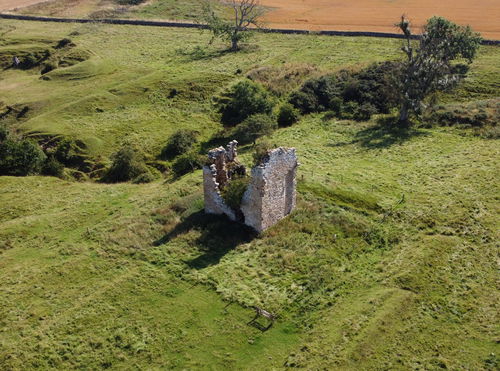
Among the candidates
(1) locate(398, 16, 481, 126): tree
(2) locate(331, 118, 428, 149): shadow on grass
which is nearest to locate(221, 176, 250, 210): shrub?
(2) locate(331, 118, 428, 149): shadow on grass

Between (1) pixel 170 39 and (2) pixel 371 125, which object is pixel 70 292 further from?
(1) pixel 170 39

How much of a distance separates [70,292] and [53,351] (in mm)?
4701

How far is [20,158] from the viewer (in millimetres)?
47500

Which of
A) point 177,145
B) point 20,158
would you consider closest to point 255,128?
point 177,145

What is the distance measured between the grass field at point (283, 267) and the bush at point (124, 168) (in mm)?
3009

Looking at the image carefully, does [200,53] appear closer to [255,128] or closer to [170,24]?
[170,24]

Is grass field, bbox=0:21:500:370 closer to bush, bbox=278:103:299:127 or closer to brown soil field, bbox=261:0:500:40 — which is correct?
bush, bbox=278:103:299:127

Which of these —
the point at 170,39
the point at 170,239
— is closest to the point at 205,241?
the point at 170,239

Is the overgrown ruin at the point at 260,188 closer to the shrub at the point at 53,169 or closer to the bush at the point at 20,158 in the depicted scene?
the shrub at the point at 53,169

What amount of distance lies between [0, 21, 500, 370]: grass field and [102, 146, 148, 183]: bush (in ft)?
A: 9.87

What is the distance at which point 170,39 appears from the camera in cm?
9288

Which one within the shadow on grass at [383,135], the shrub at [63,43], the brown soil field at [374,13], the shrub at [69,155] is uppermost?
the brown soil field at [374,13]

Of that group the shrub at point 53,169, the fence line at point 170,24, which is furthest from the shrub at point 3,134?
the fence line at point 170,24

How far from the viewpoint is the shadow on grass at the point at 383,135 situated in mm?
50906
